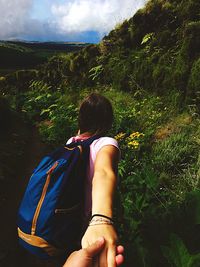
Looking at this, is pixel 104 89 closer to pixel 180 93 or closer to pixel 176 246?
pixel 180 93

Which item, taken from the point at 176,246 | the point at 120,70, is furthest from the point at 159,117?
the point at 176,246

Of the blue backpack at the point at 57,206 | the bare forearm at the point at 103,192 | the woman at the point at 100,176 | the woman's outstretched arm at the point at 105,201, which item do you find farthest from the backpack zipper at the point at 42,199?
the bare forearm at the point at 103,192

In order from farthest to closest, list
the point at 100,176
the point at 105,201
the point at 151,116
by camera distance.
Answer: the point at 151,116
the point at 100,176
the point at 105,201

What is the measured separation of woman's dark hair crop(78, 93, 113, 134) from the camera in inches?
97.0

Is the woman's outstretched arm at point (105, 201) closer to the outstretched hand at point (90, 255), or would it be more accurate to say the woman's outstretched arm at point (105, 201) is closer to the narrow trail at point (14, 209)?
the outstretched hand at point (90, 255)

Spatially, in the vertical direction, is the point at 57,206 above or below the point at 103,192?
below

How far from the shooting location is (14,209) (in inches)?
218

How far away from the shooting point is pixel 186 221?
2941 mm

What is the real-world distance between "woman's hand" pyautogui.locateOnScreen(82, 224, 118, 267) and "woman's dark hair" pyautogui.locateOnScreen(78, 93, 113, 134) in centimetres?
108

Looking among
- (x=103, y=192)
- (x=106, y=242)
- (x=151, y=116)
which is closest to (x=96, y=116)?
(x=103, y=192)

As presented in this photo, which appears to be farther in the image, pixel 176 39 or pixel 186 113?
pixel 176 39

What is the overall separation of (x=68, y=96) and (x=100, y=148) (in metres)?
11.3

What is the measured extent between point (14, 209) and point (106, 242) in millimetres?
4501

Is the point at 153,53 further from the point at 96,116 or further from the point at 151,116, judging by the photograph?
the point at 96,116
